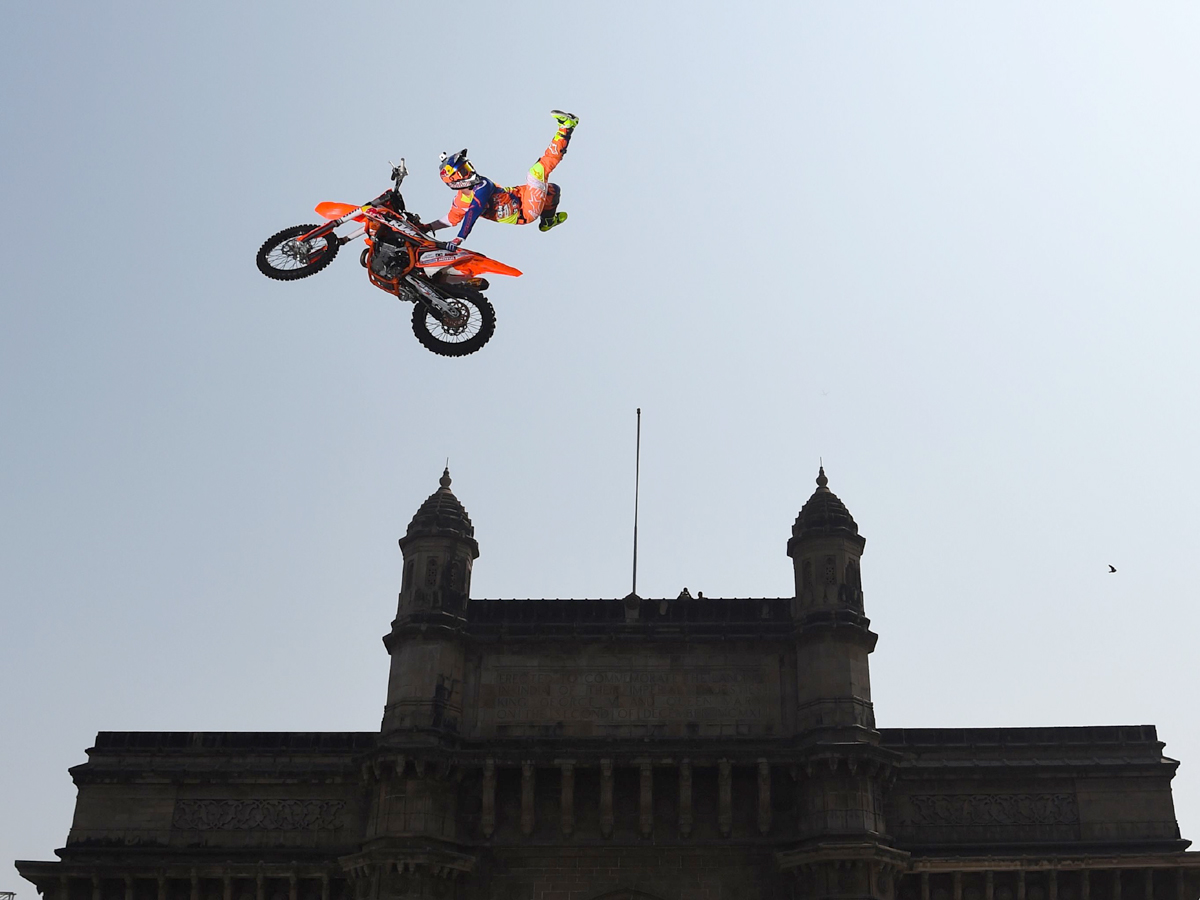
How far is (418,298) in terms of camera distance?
25.7 meters

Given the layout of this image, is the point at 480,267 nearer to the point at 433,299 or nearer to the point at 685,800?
the point at 433,299

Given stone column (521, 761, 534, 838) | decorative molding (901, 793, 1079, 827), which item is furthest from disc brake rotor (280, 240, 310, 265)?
decorative molding (901, 793, 1079, 827)

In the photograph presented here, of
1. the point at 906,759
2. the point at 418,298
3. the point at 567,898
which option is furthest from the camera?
the point at 906,759

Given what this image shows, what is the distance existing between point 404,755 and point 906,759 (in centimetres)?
1376

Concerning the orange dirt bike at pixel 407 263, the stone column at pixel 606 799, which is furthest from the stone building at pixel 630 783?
the orange dirt bike at pixel 407 263

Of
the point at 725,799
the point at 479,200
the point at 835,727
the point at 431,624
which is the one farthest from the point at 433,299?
the point at 835,727

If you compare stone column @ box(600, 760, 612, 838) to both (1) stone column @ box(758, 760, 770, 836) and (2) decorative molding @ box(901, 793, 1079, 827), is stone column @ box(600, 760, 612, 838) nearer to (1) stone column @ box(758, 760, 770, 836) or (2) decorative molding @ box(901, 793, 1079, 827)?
(1) stone column @ box(758, 760, 770, 836)

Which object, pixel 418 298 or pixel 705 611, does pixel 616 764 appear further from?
pixel 418 298

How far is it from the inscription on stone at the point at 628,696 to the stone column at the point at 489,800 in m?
1.63

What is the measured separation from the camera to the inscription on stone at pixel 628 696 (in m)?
36.5

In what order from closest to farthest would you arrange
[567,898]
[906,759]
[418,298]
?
[418,298]
[567,898]
[906,759]

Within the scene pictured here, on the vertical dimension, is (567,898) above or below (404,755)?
below

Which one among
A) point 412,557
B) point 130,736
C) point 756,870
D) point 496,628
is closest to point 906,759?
point 756,870

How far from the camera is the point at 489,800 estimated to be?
35.0 m
